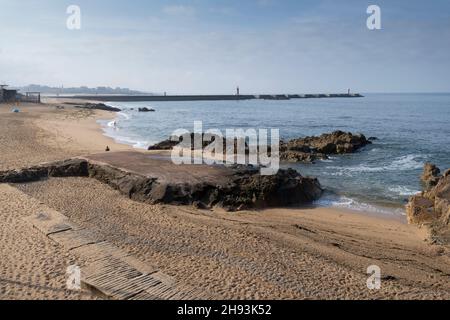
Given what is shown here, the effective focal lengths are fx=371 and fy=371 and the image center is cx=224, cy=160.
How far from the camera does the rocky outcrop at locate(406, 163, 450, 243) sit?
1052 centimetres

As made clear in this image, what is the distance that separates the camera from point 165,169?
14.6 meters

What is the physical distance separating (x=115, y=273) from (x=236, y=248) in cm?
291

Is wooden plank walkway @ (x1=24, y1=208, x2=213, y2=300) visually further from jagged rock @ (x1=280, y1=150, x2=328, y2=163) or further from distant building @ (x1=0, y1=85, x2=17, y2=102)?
distant building @ (x1=0, y1=85, x2=17, y2=102)

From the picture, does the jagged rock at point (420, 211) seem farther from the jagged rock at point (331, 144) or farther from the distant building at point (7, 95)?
the distant building at point (7, 95)

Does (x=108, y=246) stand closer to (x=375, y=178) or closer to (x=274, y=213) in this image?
(x=274, y=213)

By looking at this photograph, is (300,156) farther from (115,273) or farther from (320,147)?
(115,273)

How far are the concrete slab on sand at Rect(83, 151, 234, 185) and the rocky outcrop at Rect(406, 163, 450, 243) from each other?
20.7ft

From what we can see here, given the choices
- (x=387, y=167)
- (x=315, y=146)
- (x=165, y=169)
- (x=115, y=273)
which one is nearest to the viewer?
(x=115, y=273)

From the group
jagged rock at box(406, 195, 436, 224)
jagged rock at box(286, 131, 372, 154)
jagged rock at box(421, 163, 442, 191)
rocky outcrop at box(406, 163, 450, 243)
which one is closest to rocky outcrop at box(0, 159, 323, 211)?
jagged rock at box(406, 195, 436, 224)

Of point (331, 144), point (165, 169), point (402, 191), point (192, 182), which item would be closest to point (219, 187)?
point (192, 182)

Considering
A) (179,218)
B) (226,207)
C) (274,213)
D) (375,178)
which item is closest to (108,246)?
(179,218)

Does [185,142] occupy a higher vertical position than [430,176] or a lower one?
higher

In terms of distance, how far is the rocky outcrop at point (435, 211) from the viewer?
1052 centimetres
